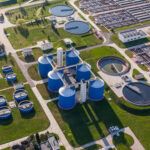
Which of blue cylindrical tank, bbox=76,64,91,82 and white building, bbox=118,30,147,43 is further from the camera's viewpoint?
white building, bbox=118,30,147,43

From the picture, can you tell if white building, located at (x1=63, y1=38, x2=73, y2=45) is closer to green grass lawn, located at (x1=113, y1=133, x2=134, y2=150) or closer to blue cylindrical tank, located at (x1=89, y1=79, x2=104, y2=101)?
blue cylindrical tank, located at (x1=89, y1=79, x2=104, y2=101)

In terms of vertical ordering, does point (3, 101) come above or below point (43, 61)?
below

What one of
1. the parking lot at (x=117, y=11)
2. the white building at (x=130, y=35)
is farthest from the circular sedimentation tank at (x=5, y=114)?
the parking lot at (x=117, y=11)

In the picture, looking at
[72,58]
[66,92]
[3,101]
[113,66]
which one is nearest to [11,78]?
[3,101]

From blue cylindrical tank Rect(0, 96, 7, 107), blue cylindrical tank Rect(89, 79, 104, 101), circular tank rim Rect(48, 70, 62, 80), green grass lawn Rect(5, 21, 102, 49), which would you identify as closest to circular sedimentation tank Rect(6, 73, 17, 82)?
blue cylindrical tank Rect(0, 96, 7, 107)

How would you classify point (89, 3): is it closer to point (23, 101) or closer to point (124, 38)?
point (124, 38)

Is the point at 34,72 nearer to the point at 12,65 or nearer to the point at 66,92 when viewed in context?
the point at 12,65
